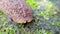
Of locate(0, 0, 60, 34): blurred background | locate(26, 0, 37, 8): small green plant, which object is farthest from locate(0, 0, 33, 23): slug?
locate(26, 0, 37, 8): small green plant

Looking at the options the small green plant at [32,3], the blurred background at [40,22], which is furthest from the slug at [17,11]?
the small green plant at [32,3]

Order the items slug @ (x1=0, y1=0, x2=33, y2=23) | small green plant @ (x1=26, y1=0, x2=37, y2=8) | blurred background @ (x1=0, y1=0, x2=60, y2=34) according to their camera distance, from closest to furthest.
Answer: slug @ (x1=0, y1=0, x2=33, y2=23), blurred background @ (x1=0, y1=0, x2=60, y2=34), small green plant @ (x1=26, y1=0, x2=37, y2=8)

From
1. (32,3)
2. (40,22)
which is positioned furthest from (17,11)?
(32,3)

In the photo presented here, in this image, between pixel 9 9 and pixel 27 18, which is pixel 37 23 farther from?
pixel 9 9

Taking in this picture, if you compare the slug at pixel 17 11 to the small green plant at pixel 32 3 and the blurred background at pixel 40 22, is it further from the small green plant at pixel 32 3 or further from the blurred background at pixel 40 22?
the small green plant at pixel 32 3

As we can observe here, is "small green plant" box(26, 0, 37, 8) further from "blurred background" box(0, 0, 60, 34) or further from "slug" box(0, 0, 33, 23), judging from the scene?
"slug" box(0, 0, 33, 23)

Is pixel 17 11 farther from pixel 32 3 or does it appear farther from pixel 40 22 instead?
pixel 32 3
